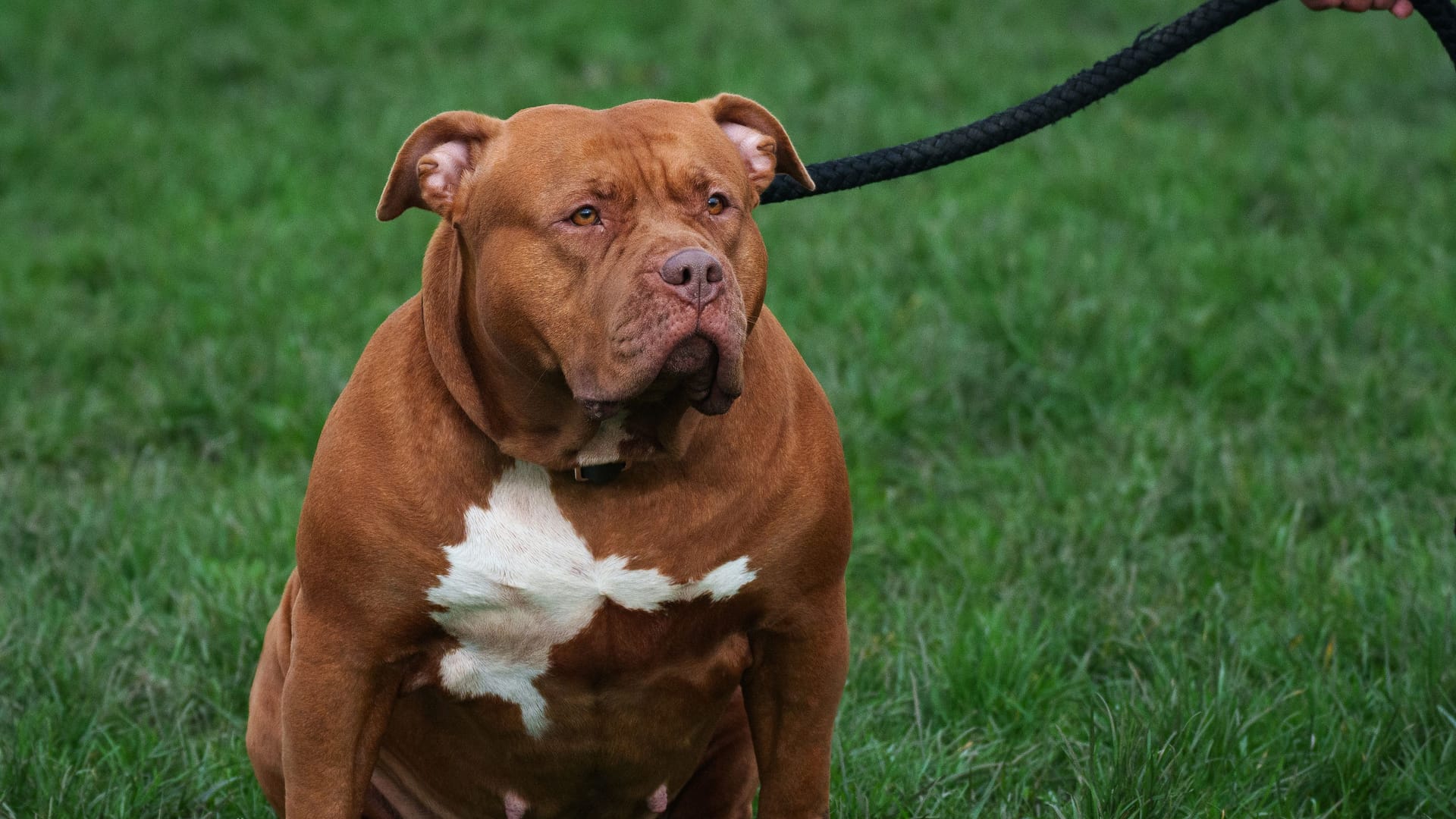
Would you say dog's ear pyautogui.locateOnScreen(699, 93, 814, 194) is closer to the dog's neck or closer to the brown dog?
the brown dog

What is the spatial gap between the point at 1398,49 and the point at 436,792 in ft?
Result: 24.7

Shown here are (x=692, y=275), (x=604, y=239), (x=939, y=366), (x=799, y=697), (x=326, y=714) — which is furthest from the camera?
(x=939, y=366)

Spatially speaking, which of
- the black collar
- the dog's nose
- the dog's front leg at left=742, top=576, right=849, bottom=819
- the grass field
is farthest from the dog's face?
the grass field

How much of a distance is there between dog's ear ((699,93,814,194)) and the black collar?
510mm

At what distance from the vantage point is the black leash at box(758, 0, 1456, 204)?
3.09 metres

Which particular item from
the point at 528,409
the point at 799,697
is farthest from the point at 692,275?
the point at 799,697

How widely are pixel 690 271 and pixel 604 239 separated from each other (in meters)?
0.18

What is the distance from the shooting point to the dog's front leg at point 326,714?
2533 mm

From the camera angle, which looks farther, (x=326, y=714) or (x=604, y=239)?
(x=326, y=714)

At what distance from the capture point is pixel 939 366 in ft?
16.9

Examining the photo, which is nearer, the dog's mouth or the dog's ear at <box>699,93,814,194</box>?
the dog's mouth

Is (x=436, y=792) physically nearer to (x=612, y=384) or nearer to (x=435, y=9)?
(x=612, y=384)

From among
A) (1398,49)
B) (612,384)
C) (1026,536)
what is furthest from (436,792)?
(1398,49)

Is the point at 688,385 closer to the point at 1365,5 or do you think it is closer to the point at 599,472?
the point at 599,472
